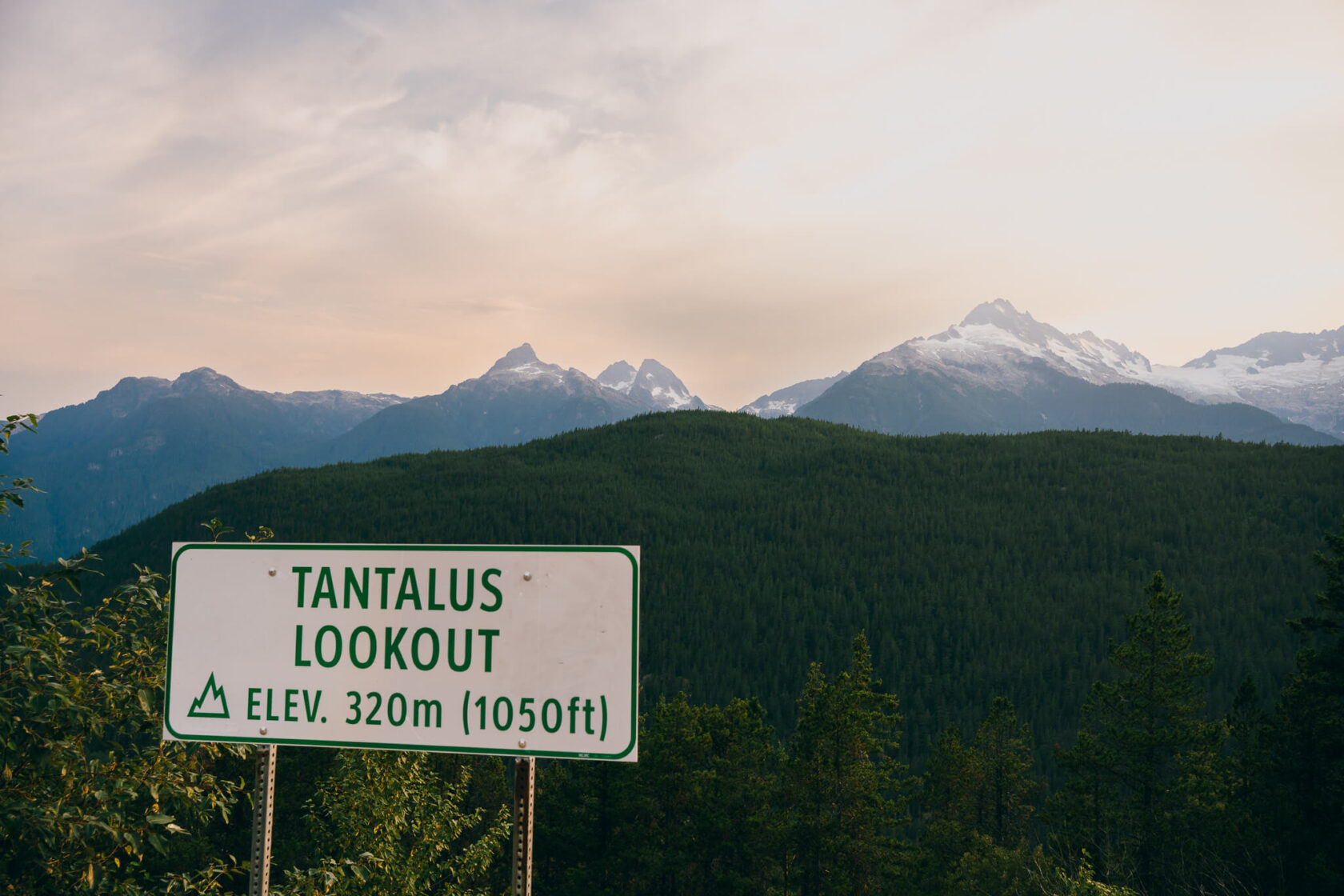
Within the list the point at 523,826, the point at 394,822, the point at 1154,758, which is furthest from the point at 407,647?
the point at 1154,758

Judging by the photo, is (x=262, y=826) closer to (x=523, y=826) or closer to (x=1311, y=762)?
(x=523, y=826)

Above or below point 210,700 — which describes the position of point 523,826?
below

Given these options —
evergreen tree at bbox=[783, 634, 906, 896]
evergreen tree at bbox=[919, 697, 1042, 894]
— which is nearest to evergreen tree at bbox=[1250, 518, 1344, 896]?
evergreen tree at bbox=[919, 697, 1042, 894]

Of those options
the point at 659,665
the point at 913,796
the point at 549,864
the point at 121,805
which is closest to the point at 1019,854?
the point at 913,796

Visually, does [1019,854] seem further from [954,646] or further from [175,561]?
[954,646]

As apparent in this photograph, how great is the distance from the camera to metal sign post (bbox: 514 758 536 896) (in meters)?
3.18

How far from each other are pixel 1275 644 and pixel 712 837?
15989 centimetres

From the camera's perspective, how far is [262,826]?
362 cm

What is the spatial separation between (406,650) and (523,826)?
104cm

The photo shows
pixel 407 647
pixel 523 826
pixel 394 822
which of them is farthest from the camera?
pixel 394 822

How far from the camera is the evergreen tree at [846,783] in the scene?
3422cm

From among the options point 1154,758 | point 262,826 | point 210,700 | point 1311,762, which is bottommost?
point 1154,758

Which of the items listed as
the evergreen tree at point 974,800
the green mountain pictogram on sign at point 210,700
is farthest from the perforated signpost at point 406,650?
the evergreen tree at point 974,800

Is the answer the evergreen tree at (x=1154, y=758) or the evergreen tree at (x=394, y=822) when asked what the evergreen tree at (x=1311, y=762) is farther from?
the evergreen tree at (x=394, y=822)
